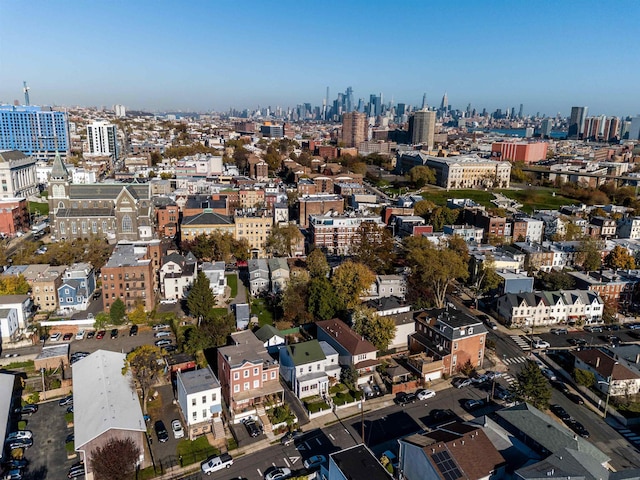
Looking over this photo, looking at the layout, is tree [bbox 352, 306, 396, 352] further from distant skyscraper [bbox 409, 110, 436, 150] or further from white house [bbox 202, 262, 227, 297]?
distant skyscraper [bbox 409, 110, 436, 150]

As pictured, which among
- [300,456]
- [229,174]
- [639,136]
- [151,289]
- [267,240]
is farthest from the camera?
[639,136]

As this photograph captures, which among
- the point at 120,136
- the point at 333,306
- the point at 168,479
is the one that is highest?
the point at 120,136

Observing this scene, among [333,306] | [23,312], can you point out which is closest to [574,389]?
[333,306]

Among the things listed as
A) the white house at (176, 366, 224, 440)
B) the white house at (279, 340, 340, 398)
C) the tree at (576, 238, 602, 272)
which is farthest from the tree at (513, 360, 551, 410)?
the tree at (576, 238, 602, 272)

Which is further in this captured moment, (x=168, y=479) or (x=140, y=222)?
(x=140, y=222)

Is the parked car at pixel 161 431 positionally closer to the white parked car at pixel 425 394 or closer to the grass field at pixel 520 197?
the white parked car at pixel 425 394

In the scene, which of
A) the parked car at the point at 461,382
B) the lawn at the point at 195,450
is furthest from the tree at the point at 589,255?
the lawn at the point at 195,450

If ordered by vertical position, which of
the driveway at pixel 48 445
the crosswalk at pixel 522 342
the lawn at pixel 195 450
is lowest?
the driveway at pixel 48 445

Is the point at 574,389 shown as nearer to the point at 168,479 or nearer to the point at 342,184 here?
the point at 168,479
